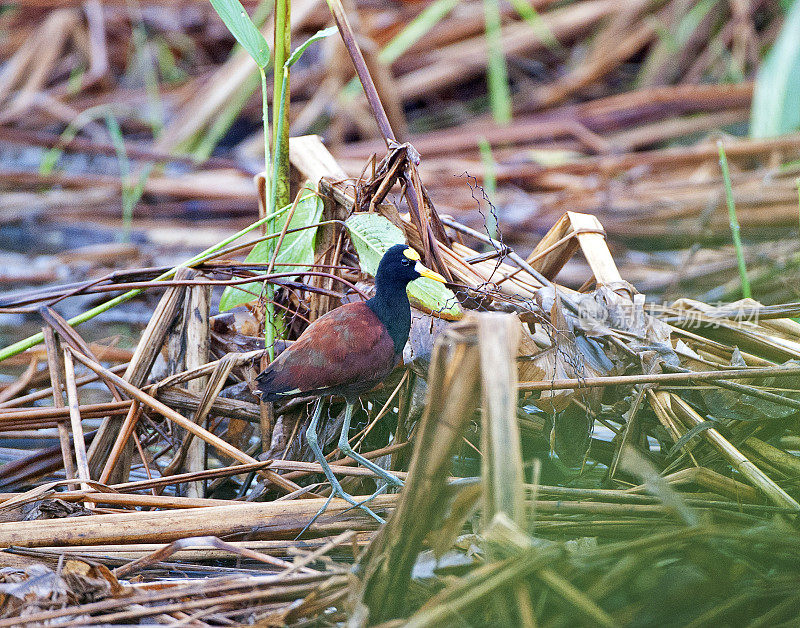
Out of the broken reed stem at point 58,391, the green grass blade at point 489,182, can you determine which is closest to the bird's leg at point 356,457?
the broken reed stem at point 58,391

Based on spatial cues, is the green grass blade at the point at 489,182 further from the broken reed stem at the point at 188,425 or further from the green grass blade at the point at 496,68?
the broken reed stem at the point at 188,425

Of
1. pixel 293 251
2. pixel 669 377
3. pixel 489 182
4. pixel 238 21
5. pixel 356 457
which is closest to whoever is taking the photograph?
pixel 669 377

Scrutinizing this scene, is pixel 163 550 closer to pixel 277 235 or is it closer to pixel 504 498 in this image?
pixel 504 498

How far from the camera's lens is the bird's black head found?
5.56ft

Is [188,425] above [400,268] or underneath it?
underneath

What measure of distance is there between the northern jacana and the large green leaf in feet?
0.78

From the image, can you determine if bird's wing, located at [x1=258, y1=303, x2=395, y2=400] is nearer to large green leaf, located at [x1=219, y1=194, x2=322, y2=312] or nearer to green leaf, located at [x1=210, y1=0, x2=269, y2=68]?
large green leaf, located at [x1=219, y1=194, x2=322, y2=312]

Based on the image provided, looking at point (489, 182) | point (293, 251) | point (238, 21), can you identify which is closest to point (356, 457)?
point (293, 251)

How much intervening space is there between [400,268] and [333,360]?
26 centimetres

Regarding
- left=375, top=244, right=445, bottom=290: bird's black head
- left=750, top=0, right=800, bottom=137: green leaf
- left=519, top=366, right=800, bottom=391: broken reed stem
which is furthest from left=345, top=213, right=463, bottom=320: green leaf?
left=750, top=0, right=800, bottom=137: green leaf

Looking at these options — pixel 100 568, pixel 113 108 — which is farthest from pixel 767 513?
pixel 113 108

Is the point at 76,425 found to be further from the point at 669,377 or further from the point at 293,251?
the point at 669,377

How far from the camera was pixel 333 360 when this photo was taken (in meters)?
1.61

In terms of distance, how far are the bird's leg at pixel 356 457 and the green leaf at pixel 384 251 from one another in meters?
0.30
